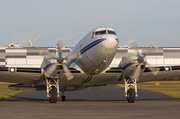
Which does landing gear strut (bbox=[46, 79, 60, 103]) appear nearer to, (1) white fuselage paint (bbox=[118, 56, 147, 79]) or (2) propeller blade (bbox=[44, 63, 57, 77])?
(2) propeller blade (bbox=[44, 63, 57, 77])

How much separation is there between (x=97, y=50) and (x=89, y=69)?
2820 mm

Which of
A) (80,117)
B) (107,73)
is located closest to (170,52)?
(107,73)

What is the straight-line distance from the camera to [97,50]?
20.3 m

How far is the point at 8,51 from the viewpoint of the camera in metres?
95.6

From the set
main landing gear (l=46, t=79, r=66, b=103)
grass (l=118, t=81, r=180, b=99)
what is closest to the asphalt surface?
main landing gear (l=46, t=79, r=66, b=103)

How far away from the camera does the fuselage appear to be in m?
19.7

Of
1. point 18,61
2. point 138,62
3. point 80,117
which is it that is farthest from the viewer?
point 18,61

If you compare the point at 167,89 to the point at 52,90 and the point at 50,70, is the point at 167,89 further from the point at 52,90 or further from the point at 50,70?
the point at 50,70

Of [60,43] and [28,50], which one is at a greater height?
[28,50]

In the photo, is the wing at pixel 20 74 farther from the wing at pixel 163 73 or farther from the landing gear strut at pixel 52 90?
the wing at pixel 163 73

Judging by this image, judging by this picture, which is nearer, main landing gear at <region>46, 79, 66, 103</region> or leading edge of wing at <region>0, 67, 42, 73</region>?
main landing gear at <region>46, 79, 66, 103</region>

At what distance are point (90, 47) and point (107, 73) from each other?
11.6 feet

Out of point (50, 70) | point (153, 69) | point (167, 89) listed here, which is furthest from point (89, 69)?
point (167, 89)

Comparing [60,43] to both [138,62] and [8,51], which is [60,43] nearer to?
[138,62]
